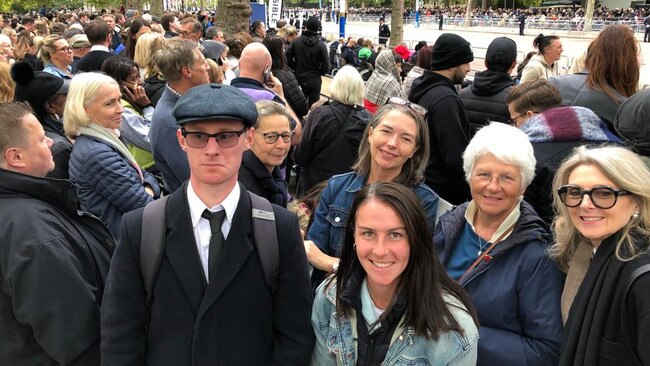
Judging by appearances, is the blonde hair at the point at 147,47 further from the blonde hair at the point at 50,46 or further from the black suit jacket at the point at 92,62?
the blonde hair at the point at 50,46

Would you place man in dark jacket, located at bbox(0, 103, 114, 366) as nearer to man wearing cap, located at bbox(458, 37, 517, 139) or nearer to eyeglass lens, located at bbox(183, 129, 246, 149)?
eyeglass lens, located at bbox(183, 129, 246, 149)

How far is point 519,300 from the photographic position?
226 centimetres

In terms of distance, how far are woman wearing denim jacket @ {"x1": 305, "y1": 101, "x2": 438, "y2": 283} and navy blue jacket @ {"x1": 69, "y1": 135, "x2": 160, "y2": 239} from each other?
1.24 meters

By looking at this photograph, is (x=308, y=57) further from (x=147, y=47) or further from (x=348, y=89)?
(x=348, y=89)

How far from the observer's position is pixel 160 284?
1.97 m

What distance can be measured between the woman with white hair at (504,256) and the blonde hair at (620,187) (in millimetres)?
88

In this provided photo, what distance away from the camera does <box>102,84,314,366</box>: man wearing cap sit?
196cm

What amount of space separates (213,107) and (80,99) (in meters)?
2.03

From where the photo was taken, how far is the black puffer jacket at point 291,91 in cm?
679

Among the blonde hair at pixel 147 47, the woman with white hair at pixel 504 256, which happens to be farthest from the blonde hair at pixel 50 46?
the woman with white hair at pixel 504 256

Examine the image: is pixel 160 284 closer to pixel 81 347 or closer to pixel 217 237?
pixel 217 237

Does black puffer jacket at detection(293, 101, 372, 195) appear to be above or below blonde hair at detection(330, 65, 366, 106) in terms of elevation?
below

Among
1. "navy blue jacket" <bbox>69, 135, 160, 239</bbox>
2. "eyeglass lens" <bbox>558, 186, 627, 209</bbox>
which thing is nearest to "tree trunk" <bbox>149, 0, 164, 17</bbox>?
"navy blue jacket" <bbox>69, 135, 160, 239</bbox>

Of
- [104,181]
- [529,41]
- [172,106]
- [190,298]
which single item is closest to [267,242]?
[190,298]
